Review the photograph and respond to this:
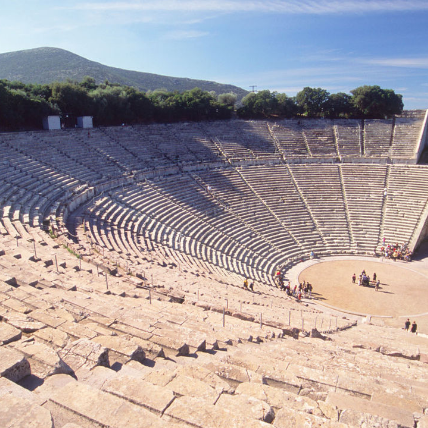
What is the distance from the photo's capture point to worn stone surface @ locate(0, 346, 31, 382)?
3.61 m

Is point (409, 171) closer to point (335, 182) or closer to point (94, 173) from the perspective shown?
point (335, 182)

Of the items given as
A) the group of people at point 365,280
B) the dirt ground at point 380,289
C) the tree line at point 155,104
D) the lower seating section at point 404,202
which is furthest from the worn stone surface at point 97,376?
the tree line at point 155,104

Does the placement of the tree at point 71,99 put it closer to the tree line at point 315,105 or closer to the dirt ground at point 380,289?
the tree line at point 315,105

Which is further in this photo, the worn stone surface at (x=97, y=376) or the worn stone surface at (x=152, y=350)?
the worn stone surface at (x=152, y=350)

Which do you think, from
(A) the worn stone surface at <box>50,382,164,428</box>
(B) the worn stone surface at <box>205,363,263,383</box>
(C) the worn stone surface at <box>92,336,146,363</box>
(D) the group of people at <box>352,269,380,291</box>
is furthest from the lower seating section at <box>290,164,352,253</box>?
(A) the worn stone surface at <box>50,382,164,428</box>

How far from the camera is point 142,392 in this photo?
3.64m

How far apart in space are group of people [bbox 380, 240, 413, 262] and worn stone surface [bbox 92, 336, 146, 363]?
23.6 metres

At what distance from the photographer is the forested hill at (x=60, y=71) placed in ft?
315

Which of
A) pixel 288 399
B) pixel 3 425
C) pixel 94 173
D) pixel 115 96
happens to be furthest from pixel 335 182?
pixel 3 425

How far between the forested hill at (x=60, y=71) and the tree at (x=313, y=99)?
59.1m

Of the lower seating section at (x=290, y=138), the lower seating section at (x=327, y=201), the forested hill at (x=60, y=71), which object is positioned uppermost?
the forested hill at (x=60, y=71)

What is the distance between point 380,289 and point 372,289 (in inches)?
17.7

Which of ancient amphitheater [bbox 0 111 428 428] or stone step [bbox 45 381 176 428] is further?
ancient amphitheater [bbox 0 111 428 428]

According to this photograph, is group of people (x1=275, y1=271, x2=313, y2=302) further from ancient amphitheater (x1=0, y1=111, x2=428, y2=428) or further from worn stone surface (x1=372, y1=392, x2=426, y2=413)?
worn stone surface (x1=372, y1=392, x2=426, y2=413)
